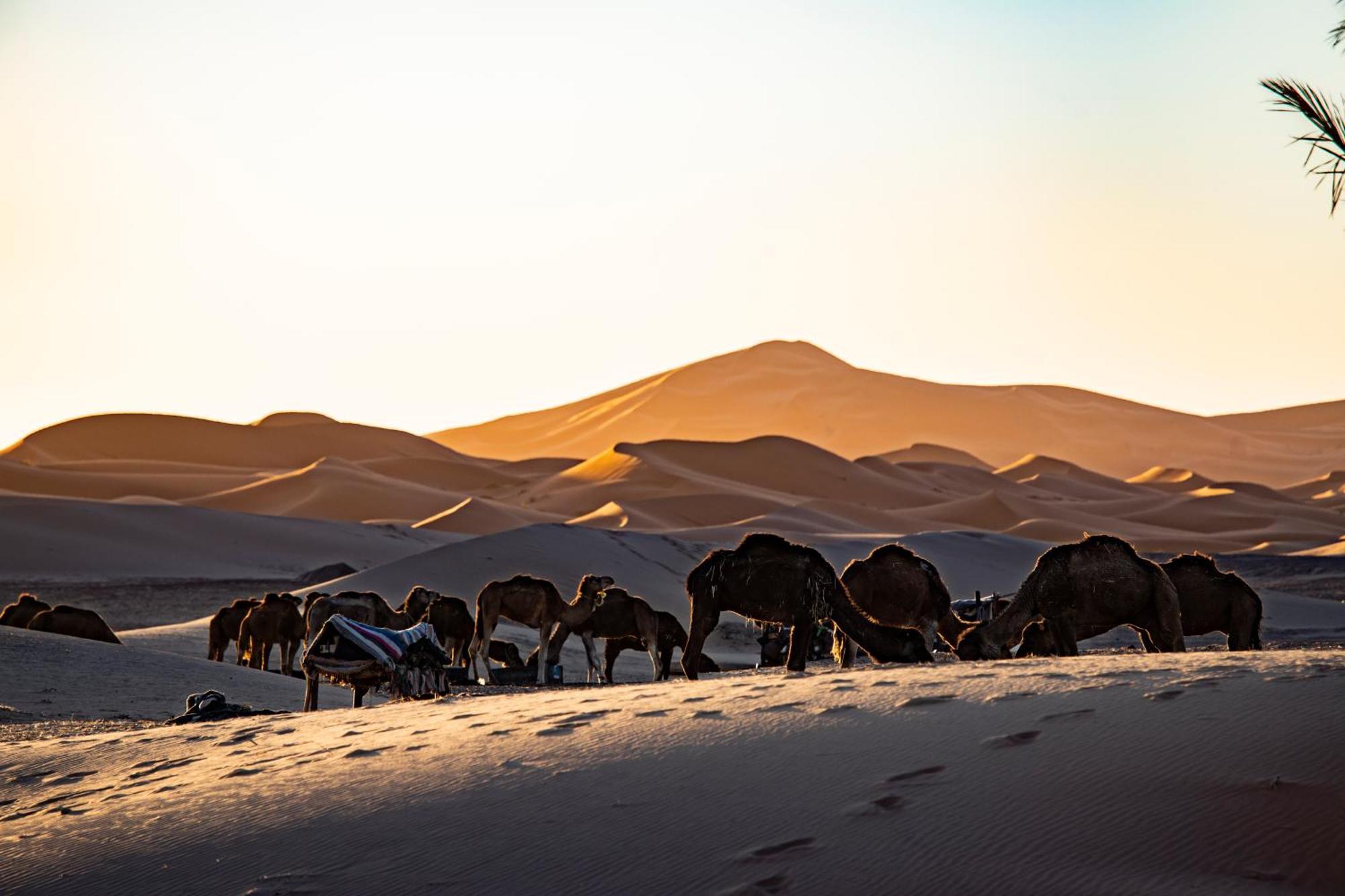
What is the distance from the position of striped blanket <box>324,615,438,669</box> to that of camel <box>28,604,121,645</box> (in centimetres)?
1094

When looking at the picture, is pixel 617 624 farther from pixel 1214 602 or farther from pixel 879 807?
pixel 879 807

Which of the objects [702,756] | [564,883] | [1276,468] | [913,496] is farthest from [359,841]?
[1276,468]

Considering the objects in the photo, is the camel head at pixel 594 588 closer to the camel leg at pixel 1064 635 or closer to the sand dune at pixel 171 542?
the camel leg at pixel 1064 635

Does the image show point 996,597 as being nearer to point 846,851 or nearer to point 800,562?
point 800,562

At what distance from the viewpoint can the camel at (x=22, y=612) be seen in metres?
27.4

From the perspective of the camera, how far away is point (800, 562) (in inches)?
560

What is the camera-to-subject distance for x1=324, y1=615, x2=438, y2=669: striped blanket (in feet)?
53.2

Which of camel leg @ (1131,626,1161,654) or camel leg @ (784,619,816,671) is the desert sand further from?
camel leg @ (1131,626,1161,654)

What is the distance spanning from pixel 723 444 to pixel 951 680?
11151cm

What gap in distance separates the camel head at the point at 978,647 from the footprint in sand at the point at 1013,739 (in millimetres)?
7048

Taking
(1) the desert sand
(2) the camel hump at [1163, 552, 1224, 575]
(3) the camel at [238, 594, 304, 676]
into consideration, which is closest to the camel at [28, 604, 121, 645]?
(3) the camel at [238, 594, 304, 676]

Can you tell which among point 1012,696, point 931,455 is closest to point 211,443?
point 931,455

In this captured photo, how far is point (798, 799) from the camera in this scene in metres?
7.55

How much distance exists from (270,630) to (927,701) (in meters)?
18.2
